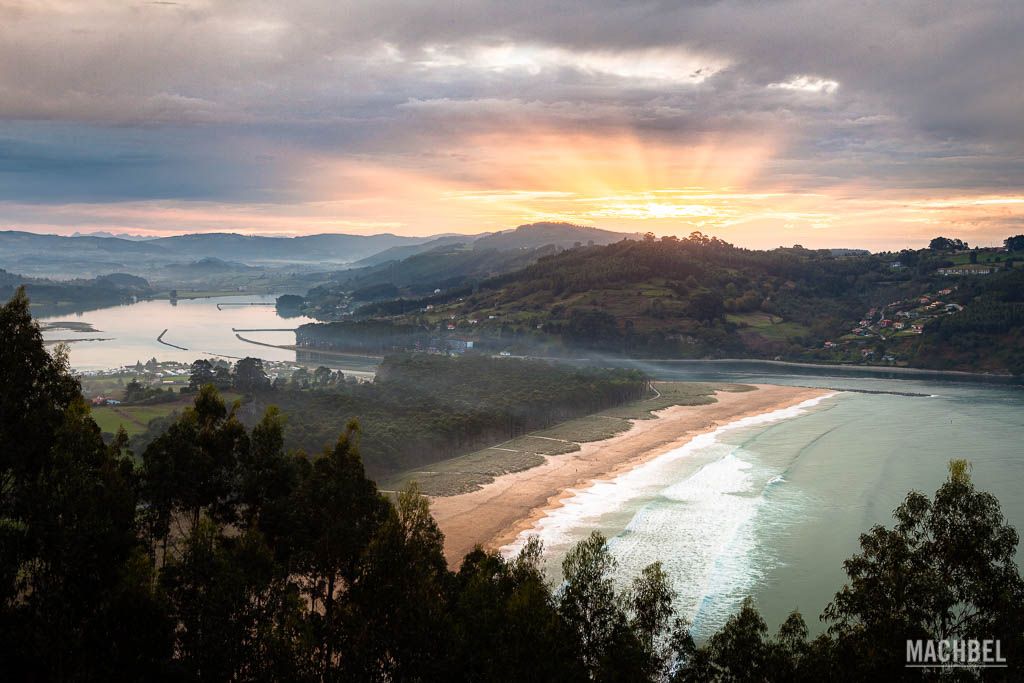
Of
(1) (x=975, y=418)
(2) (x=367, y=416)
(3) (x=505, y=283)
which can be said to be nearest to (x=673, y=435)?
(2) (x=367, y=416)

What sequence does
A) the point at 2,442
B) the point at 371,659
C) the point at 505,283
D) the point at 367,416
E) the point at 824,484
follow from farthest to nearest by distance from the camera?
the point at 505,283
the point at 367,416
the point at 824,484
the point at 2,442
the point at 371,659

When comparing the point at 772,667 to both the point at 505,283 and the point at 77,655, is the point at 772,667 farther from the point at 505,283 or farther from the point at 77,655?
the point at 505,283

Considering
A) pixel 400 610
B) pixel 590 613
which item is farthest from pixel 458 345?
pixel 400 610

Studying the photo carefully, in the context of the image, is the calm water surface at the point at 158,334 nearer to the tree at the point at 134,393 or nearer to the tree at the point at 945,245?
the tree at the point at 134,393

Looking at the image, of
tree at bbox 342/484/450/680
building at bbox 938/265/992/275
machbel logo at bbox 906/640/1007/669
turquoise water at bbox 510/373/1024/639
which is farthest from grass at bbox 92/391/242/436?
building at bbox 938/265/992/275

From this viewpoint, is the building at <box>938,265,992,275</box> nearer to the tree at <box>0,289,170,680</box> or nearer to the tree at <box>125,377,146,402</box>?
the tree at <box>125,377,146,402</box>

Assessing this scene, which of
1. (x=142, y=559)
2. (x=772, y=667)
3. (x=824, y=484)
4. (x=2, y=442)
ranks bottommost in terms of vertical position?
(x=824, y=484)
